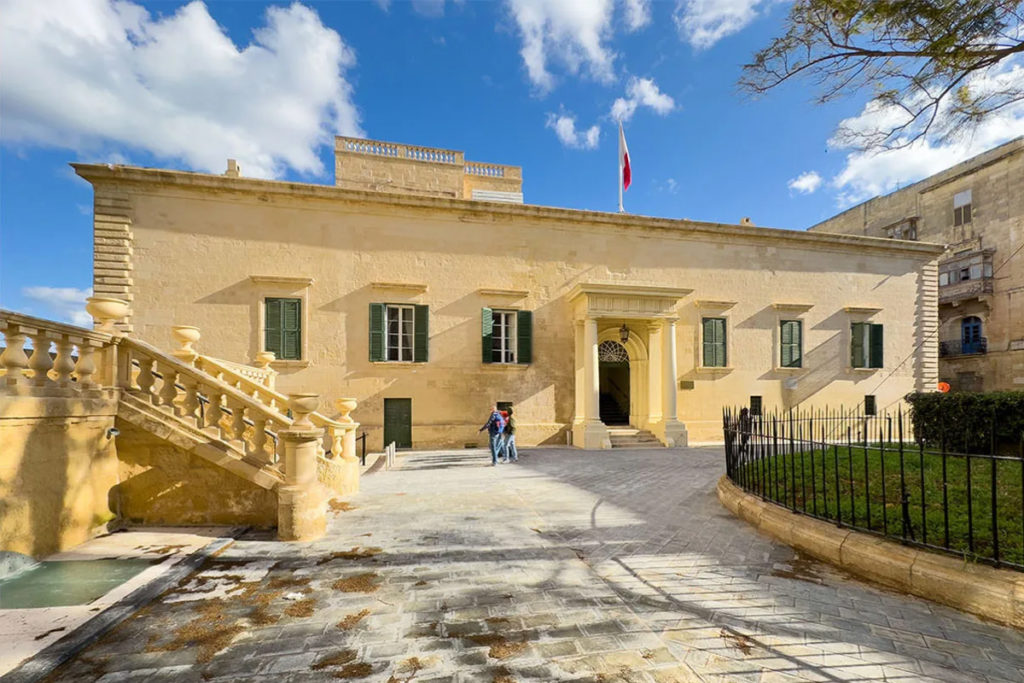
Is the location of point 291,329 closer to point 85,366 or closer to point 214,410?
point 214,410

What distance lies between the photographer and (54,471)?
4.59 metres

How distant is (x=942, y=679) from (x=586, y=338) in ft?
38.8

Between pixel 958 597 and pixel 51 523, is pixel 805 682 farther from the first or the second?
pixel 51 523

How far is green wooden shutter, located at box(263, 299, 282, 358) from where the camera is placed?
42.0 feet

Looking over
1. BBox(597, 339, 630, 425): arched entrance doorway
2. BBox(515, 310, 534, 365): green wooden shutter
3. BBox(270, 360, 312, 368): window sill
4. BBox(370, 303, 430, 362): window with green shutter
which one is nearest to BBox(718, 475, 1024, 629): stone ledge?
BBox(515, 310, 534, 365): green wooden shutter

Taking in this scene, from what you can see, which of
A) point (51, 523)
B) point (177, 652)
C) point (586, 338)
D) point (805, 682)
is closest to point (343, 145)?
point (586, 338)

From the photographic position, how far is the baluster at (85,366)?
200 inches

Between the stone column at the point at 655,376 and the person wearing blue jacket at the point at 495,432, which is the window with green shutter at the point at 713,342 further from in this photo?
the person wearing blue jacket at the point at 495,432

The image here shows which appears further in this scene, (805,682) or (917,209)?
(917,209)

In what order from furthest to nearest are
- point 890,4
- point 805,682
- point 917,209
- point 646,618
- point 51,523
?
point 917,209 → point 890,4 → point 51,523 → point 646,618 → point 805,682

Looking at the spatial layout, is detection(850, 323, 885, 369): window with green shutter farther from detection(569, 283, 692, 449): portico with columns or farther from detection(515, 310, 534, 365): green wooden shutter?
detection(515, 310, 534, 365): green wooden shutter

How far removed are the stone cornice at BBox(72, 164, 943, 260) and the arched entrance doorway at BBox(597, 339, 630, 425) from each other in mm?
4705

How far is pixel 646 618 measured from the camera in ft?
10.9

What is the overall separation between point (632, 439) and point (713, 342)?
5.06 metres
